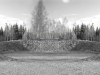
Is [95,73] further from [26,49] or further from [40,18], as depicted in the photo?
[40,18]

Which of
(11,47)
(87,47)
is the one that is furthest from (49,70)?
(87,47)

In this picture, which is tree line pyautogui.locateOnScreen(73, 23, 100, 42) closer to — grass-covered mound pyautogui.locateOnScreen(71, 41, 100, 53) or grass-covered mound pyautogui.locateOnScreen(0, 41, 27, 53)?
grass-covered mound pyautogui.locateOnScreen(71, 41, 100, 53)

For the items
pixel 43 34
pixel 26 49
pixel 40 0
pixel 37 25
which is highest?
pixel 40 0

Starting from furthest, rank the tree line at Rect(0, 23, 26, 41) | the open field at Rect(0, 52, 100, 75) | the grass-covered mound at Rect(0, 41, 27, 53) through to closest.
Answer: the tree line at Rect(0, 23, 26, 41)
the grass-covered mound at Rect(0, 41, 27, 53)
the open field at Rect(0, 52, 100, 75)

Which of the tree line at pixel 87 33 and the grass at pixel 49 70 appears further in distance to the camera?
the tree line at pixel 87 33

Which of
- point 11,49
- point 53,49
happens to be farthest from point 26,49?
point 53,49

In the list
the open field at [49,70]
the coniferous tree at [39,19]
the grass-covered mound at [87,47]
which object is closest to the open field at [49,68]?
the open field at [49,70]

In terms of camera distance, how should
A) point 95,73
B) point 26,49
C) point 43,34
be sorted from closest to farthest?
point 95,73 < point 26,49 < point 43,34

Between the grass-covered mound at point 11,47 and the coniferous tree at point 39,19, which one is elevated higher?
the coniferous tree at point 39,19

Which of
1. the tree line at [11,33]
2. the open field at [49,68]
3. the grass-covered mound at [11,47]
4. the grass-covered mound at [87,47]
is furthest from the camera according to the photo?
the tree line at [11,33]

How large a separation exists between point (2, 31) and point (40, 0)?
2152 cm

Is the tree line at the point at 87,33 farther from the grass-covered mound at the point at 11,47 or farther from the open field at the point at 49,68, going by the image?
the open field at the point at 49,68

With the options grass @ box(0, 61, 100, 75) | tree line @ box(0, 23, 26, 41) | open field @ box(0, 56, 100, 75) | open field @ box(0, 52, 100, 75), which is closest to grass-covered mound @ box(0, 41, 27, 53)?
tree line @ box(0, 23, 26, 41)

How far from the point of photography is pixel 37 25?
199 ft
